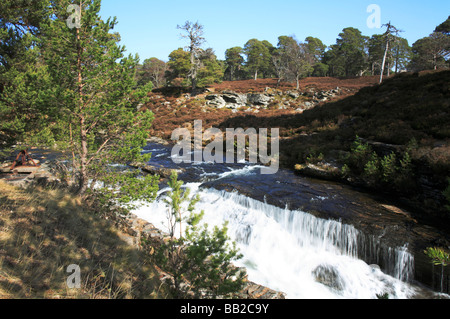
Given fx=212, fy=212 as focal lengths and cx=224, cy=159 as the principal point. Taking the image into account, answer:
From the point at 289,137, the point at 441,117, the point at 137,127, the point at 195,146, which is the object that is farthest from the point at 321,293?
the point at 195,146

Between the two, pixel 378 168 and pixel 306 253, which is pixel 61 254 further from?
pixel 378 168

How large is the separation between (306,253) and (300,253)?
205 millimetres

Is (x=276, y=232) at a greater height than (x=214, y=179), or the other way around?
(x=214, y=179)

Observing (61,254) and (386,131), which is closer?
(61,254)

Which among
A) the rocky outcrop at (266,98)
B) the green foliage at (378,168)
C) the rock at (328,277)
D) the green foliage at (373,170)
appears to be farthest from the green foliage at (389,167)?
the rocky outcrop at (266,98)

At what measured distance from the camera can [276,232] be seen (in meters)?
8.49

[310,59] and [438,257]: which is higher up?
[310,59]

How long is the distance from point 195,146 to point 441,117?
756 inches

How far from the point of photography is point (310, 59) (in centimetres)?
5541

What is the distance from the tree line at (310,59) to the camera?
133 ft

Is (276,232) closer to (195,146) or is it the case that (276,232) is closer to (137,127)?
(137,127)

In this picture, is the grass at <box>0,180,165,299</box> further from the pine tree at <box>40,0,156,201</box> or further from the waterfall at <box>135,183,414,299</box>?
the waterfall at <box>135,183,414,299</box>

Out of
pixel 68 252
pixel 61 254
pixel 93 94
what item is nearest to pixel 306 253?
pixel 68 252

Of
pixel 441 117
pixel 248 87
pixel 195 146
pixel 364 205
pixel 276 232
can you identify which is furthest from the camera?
pixel 248 87
